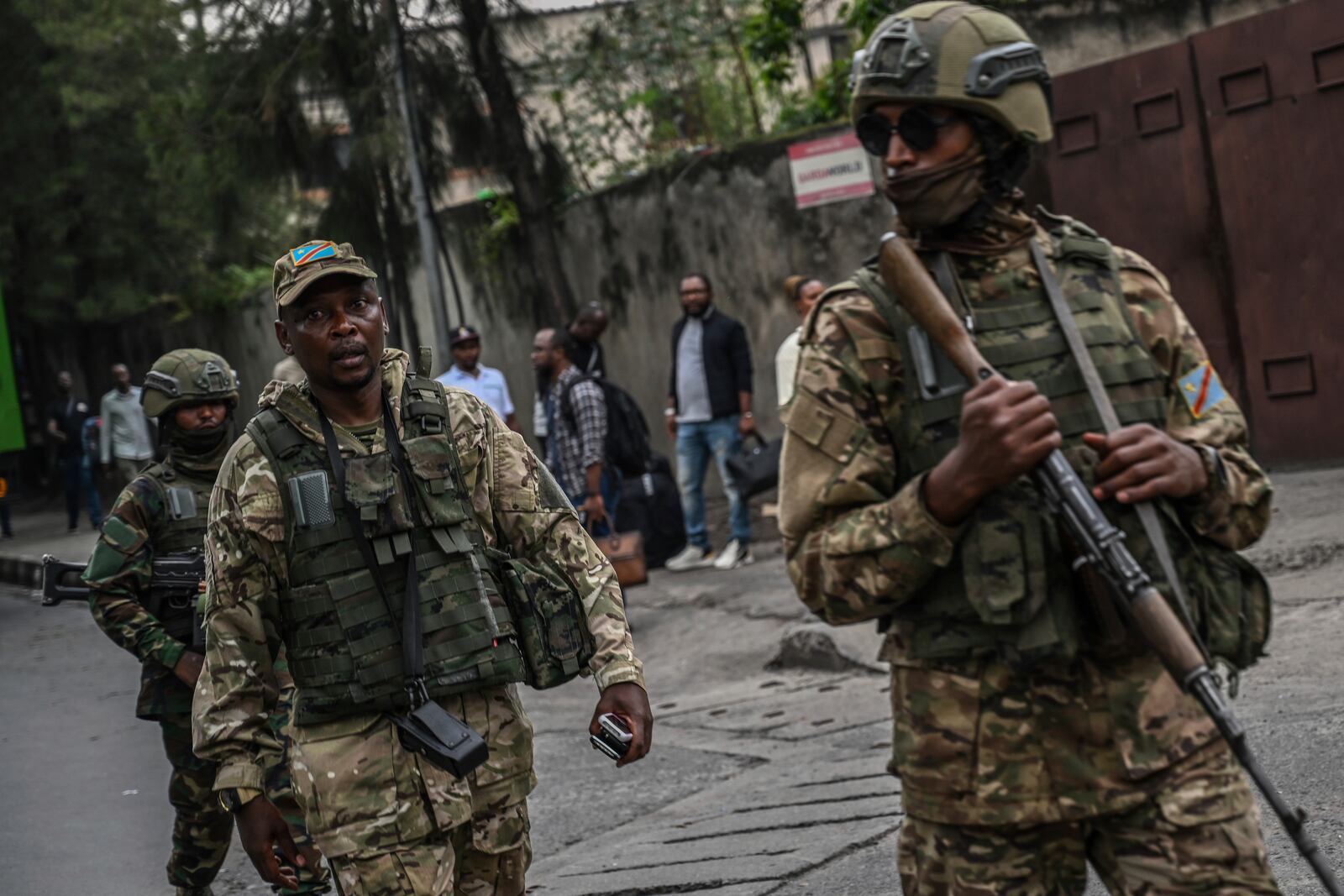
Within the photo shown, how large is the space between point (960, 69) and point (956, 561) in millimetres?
743

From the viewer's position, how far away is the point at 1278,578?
768cm

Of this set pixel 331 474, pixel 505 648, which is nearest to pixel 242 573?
pixel 331 474

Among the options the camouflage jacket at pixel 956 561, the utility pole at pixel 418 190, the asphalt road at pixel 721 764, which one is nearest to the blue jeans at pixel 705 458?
the asphalt road at pixel 721 764

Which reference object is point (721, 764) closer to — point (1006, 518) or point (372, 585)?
point (372, 585)

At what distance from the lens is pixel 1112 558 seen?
2504 mm

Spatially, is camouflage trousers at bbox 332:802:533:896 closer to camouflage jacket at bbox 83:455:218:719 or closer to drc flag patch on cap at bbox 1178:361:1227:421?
drc flag patch on cap at bbox 1178:361:1227:421

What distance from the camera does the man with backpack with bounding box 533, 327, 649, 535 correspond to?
9.62 meters

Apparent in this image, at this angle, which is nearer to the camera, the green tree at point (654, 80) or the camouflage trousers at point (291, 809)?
the camouflage trousers at point (291, 809)

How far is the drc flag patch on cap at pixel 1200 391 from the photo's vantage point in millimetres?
2770

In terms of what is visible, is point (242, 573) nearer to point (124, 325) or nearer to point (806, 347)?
point (806, 347)

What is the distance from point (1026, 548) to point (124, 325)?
26.9 meters

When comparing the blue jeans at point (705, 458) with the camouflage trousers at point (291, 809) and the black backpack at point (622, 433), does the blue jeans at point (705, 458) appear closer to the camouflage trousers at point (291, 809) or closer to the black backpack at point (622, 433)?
the black backpack at point (622, 433)

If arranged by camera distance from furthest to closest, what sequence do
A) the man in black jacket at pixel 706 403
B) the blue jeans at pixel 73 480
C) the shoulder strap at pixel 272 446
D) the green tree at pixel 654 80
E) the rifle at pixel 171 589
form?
the blue jeans at pixel 73 480, the green tree at pixel 654 80, the man in black jacket at pixel 706 403, the rifle at pixel 171 589, the shoulder strap at pixel 272 446

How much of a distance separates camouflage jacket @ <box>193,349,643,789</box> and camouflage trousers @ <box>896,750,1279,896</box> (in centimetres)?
96
